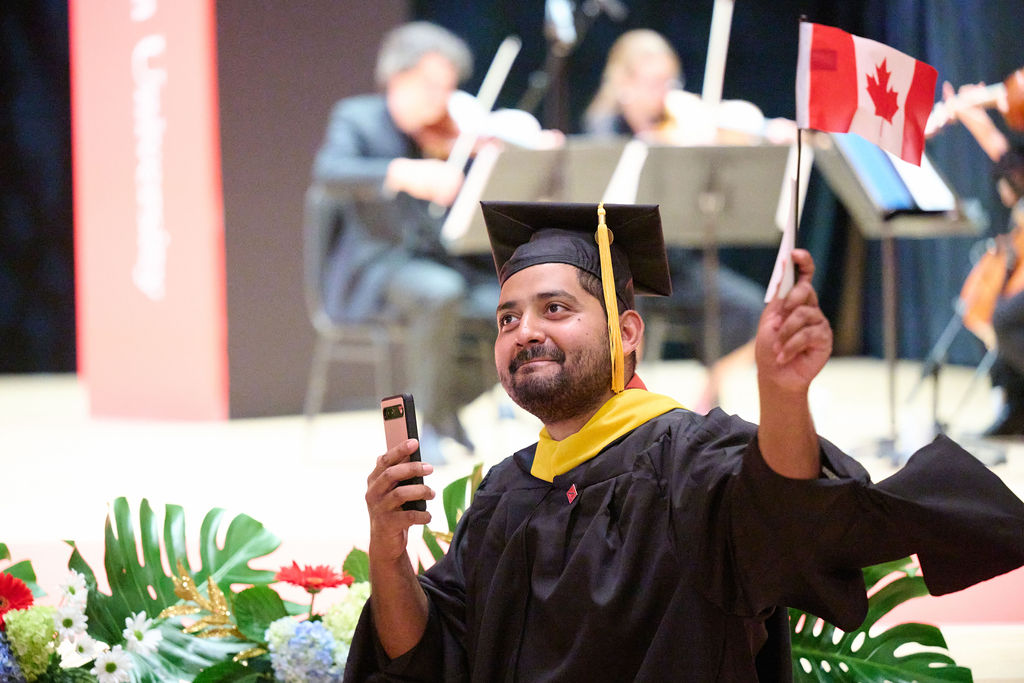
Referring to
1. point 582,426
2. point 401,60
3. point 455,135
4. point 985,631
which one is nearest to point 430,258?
point 455,135

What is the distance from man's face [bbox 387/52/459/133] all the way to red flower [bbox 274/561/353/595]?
141 inches

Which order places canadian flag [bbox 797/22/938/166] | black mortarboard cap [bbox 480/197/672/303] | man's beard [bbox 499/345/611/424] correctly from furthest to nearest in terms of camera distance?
black mortarboard cap [bbox 480/197/672/303] < man's beard [bbox 499/345/611/424] < canadian flag [bbox 797/22/938/166]

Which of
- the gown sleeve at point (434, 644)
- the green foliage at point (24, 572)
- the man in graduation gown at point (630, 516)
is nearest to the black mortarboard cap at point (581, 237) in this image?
the man in graduation gown at point (630, 516)

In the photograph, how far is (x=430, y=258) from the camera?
18.8ft

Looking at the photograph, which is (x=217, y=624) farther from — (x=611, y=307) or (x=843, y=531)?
(x=843, y=531)

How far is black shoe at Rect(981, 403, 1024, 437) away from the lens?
16.8ft

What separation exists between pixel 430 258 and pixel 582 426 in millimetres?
3996

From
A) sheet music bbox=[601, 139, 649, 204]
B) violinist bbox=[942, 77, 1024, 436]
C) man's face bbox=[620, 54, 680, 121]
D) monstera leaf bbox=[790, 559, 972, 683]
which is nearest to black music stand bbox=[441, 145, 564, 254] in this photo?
sheet music bbox=[601, 139, 649, 204]

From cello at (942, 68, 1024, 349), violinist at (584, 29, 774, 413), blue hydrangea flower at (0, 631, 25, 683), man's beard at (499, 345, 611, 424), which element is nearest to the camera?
man's beard at (499, 345, 611, 424)

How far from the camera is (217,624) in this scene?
2342 millimetres

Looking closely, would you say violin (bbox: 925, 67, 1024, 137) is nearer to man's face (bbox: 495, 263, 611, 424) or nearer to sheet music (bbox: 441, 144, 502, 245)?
sheet music (bbox: 441, 144, 502, 245)

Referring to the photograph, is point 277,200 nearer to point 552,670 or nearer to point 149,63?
point 149,63

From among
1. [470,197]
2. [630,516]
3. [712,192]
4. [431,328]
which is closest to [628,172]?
[712,192]

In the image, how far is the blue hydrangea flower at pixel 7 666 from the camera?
2088mm
